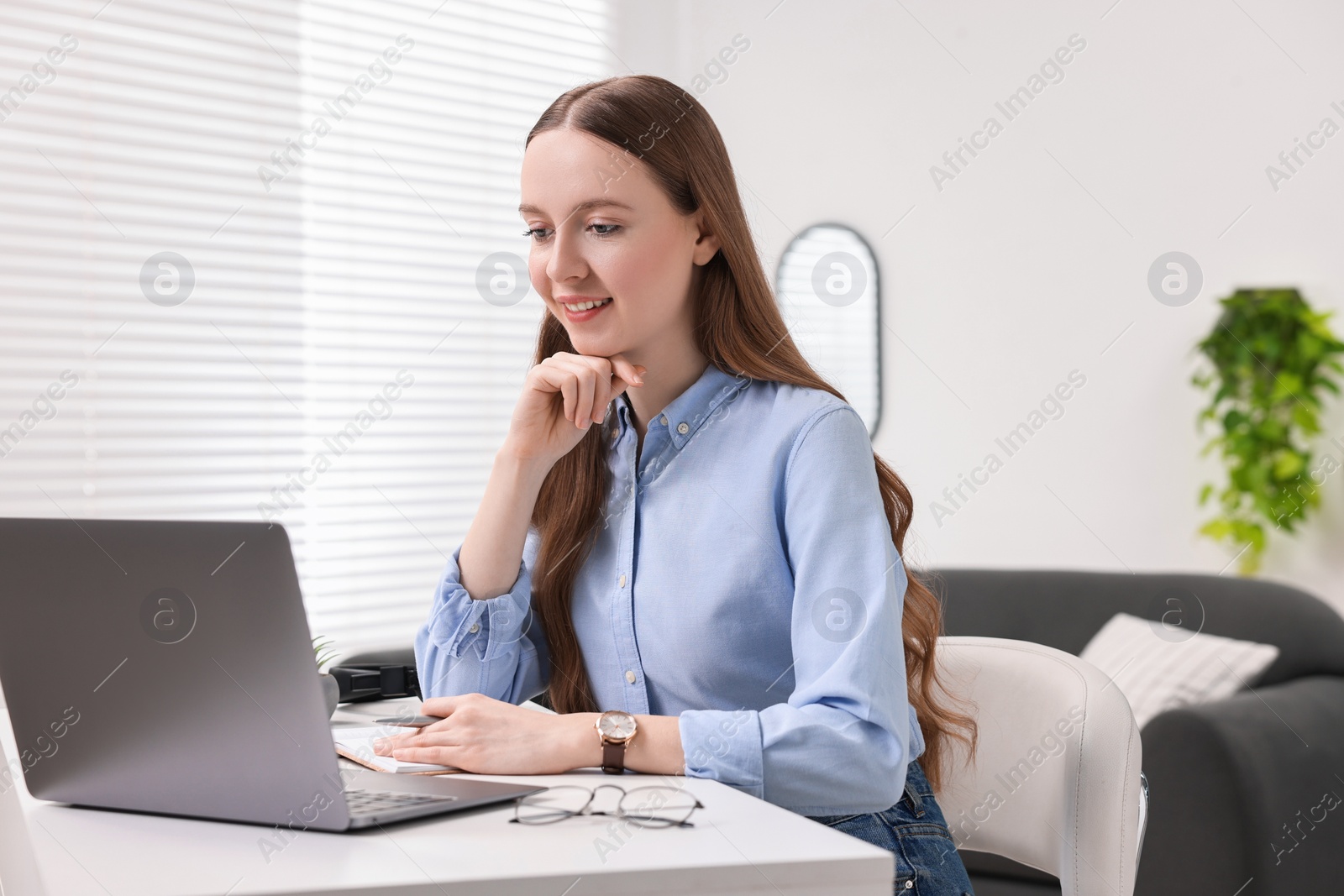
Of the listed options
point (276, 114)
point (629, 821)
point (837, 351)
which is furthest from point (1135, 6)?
point (629, 821)

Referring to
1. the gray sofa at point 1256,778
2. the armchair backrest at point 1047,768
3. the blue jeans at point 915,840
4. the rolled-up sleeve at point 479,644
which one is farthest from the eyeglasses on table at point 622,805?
the gray sofa at point 1256,778

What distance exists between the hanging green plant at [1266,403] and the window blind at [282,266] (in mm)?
2202

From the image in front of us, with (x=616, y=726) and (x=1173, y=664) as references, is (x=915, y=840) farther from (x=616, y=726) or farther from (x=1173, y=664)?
(x=1173, y=664)

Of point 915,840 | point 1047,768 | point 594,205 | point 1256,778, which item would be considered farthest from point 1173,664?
point 594,205

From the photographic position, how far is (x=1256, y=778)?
2.11 meters

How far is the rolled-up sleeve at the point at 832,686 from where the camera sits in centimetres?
98

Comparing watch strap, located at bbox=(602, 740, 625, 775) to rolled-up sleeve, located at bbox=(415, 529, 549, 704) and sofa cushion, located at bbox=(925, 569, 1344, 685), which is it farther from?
sofa cushion, located at bbox=(925, 569, 1344, 685)

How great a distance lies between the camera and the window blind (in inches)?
106

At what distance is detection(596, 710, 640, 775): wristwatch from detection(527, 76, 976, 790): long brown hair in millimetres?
342

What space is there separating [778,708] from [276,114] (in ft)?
8.88

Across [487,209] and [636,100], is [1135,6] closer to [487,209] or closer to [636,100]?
[487,209]

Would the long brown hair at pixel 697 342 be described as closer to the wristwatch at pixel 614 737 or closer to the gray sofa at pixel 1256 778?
the wristwatch at pixel 614 737

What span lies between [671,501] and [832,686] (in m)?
0.35

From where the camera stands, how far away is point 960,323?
3.89 m
